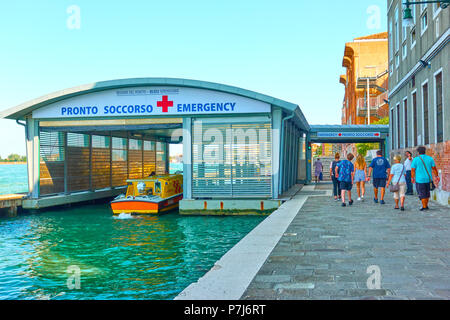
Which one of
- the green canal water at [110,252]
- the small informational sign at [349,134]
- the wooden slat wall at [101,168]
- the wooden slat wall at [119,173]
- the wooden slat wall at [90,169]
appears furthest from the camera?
the small informational sign at [349,134]

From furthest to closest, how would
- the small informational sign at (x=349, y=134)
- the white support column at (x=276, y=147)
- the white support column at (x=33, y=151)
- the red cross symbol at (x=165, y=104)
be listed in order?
the small informational sign at (x=349, y=134) → the white support column at (x=33, y=151) → the red cross symbol at (x=165, y=104) → the white support column at (x=276, y=147)

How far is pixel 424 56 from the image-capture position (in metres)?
16.5

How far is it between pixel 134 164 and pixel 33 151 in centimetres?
789

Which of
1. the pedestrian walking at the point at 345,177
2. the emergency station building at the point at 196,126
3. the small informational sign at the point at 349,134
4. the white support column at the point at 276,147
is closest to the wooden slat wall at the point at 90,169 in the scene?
the emergency station building at the point at 196,126

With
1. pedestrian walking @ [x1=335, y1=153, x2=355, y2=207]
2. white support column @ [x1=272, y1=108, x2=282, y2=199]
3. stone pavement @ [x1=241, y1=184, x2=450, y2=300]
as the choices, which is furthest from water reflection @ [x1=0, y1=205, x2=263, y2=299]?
pedestrian walking @ [x1=335, y1=153, x2=355, y2=207]

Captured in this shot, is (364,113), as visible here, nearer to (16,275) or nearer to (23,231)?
(23,231)

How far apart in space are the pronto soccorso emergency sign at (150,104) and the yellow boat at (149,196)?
9.61 ft

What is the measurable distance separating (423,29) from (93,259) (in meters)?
13.9

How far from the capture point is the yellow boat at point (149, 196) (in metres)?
18.3

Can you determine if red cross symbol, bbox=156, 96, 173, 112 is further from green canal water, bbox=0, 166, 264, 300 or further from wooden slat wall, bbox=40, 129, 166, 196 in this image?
wooden slat wall, bbox=40, 129, 166, 196

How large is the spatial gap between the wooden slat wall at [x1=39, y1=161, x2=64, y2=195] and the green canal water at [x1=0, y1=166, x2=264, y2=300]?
172 cm

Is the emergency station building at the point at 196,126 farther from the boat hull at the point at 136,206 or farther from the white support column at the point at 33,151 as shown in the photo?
the boat hull at the point at 136,206

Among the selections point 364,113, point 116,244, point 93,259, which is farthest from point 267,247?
point 364,113
